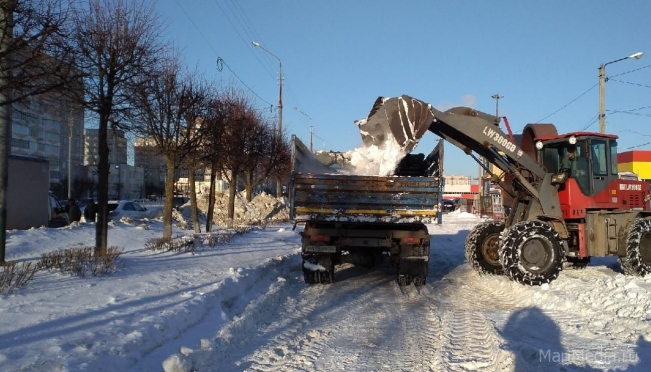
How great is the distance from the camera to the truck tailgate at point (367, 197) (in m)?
10.8

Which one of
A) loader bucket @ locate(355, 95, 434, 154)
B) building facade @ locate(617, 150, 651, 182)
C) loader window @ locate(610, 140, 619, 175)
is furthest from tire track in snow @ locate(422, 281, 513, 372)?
building facade @ locate(617, 150, 651, 182)

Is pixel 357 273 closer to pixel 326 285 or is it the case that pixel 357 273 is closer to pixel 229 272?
pixel 326 285

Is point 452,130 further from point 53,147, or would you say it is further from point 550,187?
point 53,147

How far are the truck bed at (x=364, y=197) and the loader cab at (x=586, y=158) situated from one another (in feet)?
10.3

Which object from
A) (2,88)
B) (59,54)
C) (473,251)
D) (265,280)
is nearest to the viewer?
(2,88)

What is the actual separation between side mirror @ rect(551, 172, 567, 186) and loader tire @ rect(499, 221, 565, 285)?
119 cm

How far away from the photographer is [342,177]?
35.7 ft

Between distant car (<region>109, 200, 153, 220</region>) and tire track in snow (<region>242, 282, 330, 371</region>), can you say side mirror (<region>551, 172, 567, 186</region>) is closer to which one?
tire track in snow (<region>242, 282, 330, 371</region>)

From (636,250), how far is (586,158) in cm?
214

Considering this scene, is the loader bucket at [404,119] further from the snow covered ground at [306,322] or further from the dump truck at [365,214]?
the snow covered ground at [306,322]

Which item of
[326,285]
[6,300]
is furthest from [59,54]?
[326,285]

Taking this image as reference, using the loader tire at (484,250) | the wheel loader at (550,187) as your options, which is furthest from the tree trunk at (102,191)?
the loader tire at (484,250)

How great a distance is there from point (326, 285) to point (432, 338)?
4.63 meters

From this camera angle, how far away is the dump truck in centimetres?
1079
